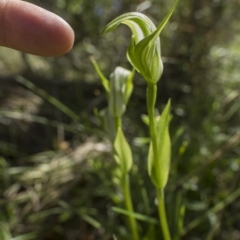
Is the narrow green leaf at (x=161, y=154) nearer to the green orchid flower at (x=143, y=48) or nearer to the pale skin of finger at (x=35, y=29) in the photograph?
the green orchid flower at (x=143, y=48)

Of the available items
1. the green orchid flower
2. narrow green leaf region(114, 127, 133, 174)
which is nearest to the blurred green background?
narrow green leaf region(114, 127, 133, 174)

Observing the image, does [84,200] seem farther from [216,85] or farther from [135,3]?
[135,3]

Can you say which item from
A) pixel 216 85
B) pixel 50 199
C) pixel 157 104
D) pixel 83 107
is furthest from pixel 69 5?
pixel 50 199

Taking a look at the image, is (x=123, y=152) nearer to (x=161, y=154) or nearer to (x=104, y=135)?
(x=161, y=154)

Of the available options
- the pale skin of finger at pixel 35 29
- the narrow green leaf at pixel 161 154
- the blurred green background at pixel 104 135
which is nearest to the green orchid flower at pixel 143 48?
the narrow green leaf at pixel 161 154

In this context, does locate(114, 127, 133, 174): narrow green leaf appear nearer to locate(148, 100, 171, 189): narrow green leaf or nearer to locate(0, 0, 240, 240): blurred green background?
locate(148, 100, 171, 189): narrow green leaf

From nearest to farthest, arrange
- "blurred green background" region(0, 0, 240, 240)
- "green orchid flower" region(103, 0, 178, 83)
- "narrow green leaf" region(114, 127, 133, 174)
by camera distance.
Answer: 1. "green orchid flower" region(103, 0, 178, 83)
2. "narrow green leaf" region(114, 127, 133, 174)
3. "blurred green background" region(0, 0, 240, 240)

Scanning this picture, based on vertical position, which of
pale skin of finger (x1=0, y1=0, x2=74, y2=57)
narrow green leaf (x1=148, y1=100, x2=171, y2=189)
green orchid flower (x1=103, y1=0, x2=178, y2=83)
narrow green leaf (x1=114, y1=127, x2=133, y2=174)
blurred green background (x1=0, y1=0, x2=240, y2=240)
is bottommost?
blurred green background (x1=0, y1=0, x2=240, y2=240)

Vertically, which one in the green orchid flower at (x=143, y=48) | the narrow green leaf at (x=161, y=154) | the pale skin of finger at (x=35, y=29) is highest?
the green orchid flower at (x=143, y=48)
